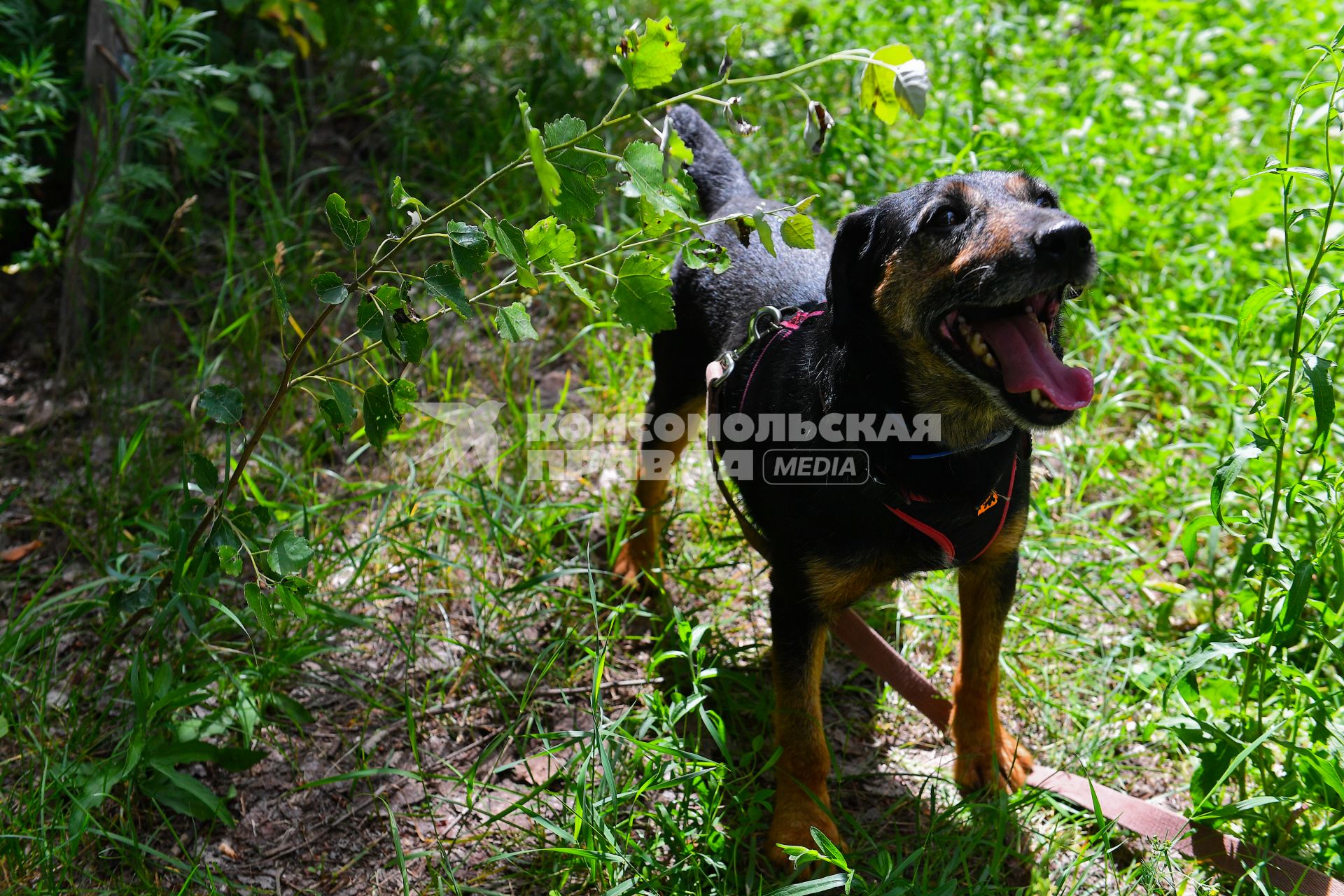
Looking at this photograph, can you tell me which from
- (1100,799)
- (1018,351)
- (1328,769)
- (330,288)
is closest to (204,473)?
(330,288)

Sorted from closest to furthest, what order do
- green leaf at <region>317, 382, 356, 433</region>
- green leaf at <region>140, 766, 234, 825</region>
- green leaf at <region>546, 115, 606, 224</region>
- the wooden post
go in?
green leaf at <region>546, 115, 606, 224</region>
green leaf at <region>317, 382, 356, 433</region>
green leaf at <region>140, 766, 234, 825</region>
the wooden post

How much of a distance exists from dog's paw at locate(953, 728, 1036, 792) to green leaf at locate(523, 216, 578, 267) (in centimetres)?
172

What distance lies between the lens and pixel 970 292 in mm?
2277

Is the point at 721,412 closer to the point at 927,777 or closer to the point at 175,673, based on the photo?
the point at 927,777

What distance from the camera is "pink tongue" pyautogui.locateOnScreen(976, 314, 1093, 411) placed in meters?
2.25

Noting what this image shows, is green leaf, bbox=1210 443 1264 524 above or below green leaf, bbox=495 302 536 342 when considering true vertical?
below

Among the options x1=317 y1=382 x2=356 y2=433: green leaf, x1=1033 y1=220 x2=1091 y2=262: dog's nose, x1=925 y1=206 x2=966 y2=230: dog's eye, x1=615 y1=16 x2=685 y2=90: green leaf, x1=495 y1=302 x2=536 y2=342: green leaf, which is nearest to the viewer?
x1=615 y1=16 x2=685 y2=90: green leaf

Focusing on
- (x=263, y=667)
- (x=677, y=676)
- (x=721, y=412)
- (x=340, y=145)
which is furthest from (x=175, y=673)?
(x=340, y=145)

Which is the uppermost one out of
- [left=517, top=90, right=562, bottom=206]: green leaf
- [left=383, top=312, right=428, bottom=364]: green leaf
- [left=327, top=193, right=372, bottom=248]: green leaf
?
[left=517, top=90, right=562, bottom=206]: green leaf

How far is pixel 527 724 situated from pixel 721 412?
1.04m

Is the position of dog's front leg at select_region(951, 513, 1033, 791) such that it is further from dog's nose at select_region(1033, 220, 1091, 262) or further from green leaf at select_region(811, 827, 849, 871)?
dog's nose at select_region(1033, 220, 1091, 262)

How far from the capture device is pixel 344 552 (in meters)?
3.22

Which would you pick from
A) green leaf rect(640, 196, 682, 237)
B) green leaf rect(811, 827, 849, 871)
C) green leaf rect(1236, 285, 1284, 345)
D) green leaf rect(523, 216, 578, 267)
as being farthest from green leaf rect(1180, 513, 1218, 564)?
green leaf rect(523, 216, 578, 267)

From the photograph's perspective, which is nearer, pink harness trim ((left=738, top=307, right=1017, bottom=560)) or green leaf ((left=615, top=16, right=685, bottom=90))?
green leaf ((left=615, top=16, right=685, bottom=90))
